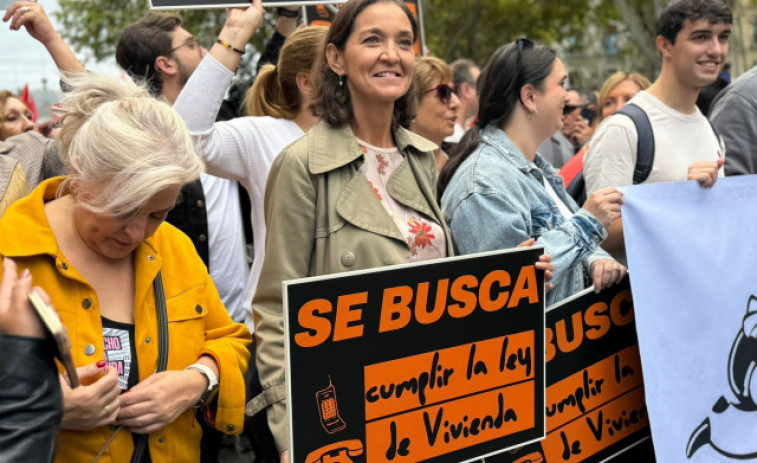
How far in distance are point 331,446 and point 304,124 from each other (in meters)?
1.71

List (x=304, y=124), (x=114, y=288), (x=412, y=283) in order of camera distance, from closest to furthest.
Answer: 1. (x=114, y=288)
2. (x=412, y=283)
3. (x=304, y=124)

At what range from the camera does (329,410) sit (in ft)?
8.63

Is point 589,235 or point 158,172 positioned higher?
point 158,172

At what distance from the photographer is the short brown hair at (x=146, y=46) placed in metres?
4.80

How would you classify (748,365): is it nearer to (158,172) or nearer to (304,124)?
(304,124)

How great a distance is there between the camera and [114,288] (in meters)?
2.57

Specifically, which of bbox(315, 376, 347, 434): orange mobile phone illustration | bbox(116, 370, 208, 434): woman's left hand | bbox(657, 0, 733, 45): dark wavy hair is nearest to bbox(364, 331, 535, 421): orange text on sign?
bbox(315, 376, 347, 434): orange mobile phone illustration

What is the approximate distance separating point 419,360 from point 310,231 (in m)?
0.52

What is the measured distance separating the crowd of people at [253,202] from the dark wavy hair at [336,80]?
0.01 meters

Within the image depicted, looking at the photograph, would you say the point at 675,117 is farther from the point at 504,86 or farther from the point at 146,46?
the point at 146,46

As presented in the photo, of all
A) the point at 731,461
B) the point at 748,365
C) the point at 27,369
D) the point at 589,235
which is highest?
the point at 27,369

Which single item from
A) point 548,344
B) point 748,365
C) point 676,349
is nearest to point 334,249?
point 548,344

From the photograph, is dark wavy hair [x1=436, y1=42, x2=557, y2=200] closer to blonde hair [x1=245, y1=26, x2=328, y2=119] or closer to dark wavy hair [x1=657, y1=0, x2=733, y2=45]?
blonde hair [x1=245, y1=26, x2=328, y2=119]

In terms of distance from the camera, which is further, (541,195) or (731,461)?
(731,461)
